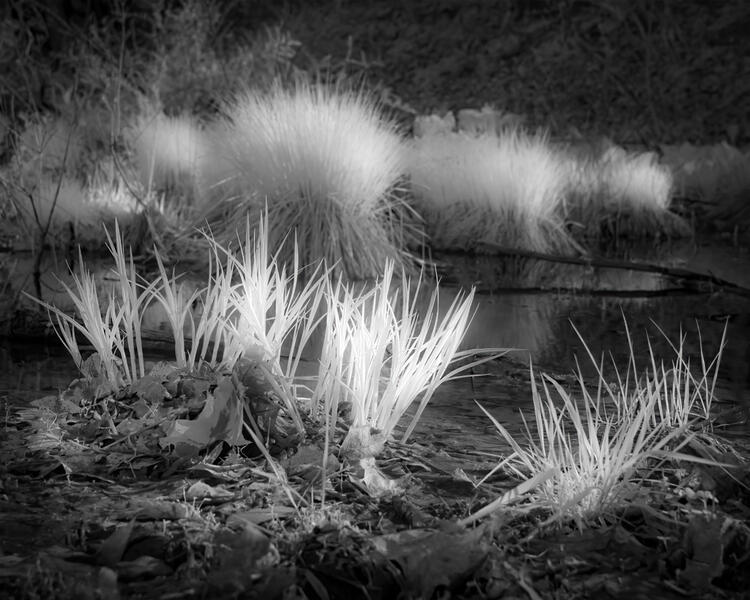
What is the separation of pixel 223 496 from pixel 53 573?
1.30 feet

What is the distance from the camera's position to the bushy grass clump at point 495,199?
639 centimetres

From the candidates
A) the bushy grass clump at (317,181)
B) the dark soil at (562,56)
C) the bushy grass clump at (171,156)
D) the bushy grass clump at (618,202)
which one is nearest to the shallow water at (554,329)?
the bushy grass clump at (317,181)

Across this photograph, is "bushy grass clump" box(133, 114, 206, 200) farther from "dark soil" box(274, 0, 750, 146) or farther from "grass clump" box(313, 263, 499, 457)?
"dark soil" box(274, 0, 750, 146)

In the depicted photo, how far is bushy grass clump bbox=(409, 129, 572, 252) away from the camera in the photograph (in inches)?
252

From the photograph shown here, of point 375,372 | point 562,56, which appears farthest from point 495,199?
point 562,56

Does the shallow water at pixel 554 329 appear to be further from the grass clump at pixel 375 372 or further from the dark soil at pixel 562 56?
the dark soil at pixel 562 56

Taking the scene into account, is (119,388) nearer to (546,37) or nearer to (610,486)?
(610,486)

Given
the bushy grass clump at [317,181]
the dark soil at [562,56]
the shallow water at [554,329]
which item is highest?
the dark soil at [562,56]

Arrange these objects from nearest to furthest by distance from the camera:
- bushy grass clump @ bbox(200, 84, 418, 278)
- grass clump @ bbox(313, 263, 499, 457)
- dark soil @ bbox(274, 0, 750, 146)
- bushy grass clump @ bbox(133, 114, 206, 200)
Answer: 1. grass clump @ bbox(313, 263, 499, 457)
2. bushy grass clump @ bbox(200, 84, 418, 278)
3. bushy grass clump @ bbox(133, 114, 206, 200)
4. dark soil @ bbox(274, 0, 750, 146)

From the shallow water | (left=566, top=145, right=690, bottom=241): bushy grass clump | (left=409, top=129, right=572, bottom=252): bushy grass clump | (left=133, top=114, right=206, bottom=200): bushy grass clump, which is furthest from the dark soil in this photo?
the shallow water

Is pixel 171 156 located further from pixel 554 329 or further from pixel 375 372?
pixel 375 372

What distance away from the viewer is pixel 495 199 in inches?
254

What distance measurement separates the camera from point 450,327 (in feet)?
6.71

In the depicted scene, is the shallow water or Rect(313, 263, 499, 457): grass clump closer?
Rect(313, 263, 499, 457): grass clump
